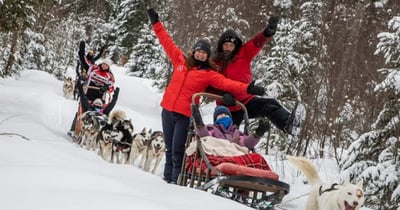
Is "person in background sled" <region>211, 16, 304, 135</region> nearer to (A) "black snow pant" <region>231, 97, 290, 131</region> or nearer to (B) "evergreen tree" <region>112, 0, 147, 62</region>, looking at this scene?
(A) "black snow pant" <region>231, 97, 290, 131</region>

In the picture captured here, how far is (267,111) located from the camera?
5.85 metres

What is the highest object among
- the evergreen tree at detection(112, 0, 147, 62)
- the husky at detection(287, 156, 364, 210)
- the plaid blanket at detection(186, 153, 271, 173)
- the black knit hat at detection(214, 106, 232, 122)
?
the evergreen tree at detection(112, 0, 147, 62)

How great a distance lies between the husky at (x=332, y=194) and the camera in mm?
4258

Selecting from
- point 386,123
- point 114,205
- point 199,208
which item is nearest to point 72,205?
point 114,205

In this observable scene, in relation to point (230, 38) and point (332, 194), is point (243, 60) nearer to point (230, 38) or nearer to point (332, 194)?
point (230, 38)

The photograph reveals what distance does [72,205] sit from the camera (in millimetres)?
2842

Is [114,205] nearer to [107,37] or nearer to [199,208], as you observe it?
[199,208]

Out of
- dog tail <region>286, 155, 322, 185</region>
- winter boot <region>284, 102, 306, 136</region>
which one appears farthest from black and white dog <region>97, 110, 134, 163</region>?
dog tail <region>286, 155, 322, 185</region>

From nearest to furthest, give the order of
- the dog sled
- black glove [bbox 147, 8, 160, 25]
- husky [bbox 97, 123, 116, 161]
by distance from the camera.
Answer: the dog sled < black glove [bbox 147, 8, 160, 25] < husky [bbox 97, 123, 116, 161]

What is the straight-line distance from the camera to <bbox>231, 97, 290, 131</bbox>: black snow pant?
5.56m

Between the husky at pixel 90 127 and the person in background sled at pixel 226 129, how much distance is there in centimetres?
356

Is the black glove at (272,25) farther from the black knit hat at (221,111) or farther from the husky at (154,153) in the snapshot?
the husky at (154,153)

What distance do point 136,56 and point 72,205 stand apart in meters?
28.5

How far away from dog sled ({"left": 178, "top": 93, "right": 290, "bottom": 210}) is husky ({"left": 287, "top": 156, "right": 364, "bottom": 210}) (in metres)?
0.28
